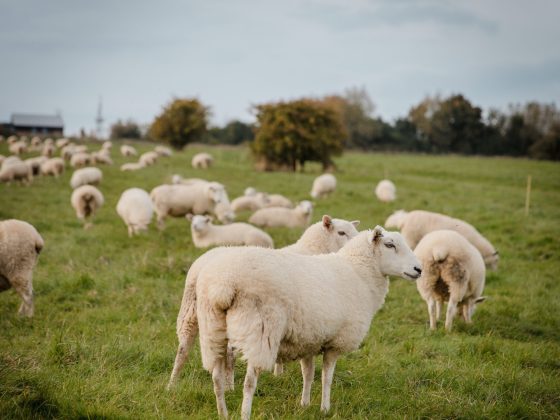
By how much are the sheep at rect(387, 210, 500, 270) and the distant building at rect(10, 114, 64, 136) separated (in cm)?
9777

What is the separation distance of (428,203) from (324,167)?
15.7m

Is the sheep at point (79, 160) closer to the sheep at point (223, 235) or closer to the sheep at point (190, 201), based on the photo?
the sheep at point (190, 201)

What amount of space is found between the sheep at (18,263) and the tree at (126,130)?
3064 inches

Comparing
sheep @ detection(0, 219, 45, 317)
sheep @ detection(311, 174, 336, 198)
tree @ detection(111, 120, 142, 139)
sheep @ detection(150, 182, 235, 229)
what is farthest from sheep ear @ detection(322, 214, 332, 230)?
tree @ detection(111, 120, 142, 139)

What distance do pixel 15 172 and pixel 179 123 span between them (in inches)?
1150

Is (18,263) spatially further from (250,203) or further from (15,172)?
(15,172)

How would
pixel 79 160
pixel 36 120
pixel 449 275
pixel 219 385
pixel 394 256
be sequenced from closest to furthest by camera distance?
pixel 219 385 < pixel 394 256 < pixel 449 275 < pixel 79 160 < pixel 36 120

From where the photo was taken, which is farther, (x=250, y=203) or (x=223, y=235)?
(x=250, y=203)

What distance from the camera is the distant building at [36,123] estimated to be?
313ft

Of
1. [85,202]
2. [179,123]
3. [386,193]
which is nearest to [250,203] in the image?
[85,202]

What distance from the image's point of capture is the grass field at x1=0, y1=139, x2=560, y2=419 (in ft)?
14.0

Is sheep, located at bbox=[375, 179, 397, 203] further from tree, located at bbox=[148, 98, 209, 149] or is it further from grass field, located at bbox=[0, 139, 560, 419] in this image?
tree, located at bbox=[148, 98, 209, 149]

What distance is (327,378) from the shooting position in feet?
14.8

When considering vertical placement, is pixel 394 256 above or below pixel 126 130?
below
